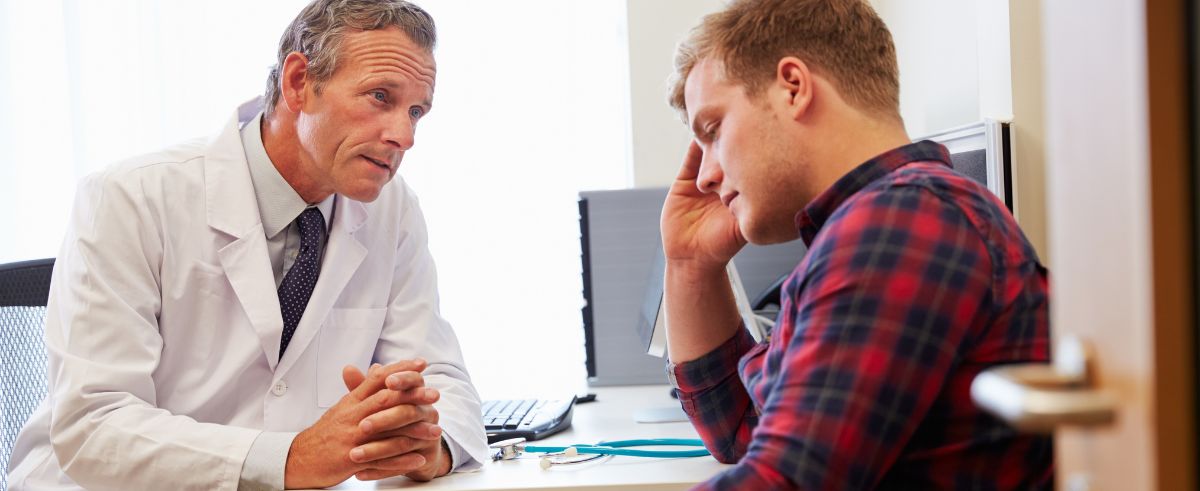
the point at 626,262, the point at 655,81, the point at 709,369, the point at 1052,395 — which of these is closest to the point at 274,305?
the point at 709,369

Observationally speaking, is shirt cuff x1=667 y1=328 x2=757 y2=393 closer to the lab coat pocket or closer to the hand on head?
the hand on head

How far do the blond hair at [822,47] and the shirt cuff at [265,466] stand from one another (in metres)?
0.69

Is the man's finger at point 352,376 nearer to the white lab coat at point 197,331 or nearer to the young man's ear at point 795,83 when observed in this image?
the white lab coat at point 197,331

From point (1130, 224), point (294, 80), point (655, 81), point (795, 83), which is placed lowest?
point (1130, 224)

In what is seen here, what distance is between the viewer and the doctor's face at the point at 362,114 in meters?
1.53

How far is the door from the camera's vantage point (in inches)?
15.3

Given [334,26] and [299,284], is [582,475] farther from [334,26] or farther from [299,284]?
[334,26]

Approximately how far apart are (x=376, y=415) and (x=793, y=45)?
25.3 inches

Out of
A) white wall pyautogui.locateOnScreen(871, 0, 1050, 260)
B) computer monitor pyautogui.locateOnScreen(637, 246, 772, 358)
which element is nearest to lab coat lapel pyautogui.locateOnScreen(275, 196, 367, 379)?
computer monitor pyautogui.locateOnScreen(637, 246, 772, 358)

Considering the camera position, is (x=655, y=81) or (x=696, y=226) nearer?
(x=696, y=226)

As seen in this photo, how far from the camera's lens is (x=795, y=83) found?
0.98 metres

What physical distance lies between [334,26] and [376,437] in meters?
0.65

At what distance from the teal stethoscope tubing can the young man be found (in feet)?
1.25

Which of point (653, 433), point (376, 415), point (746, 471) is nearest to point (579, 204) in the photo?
point (653, 433)
